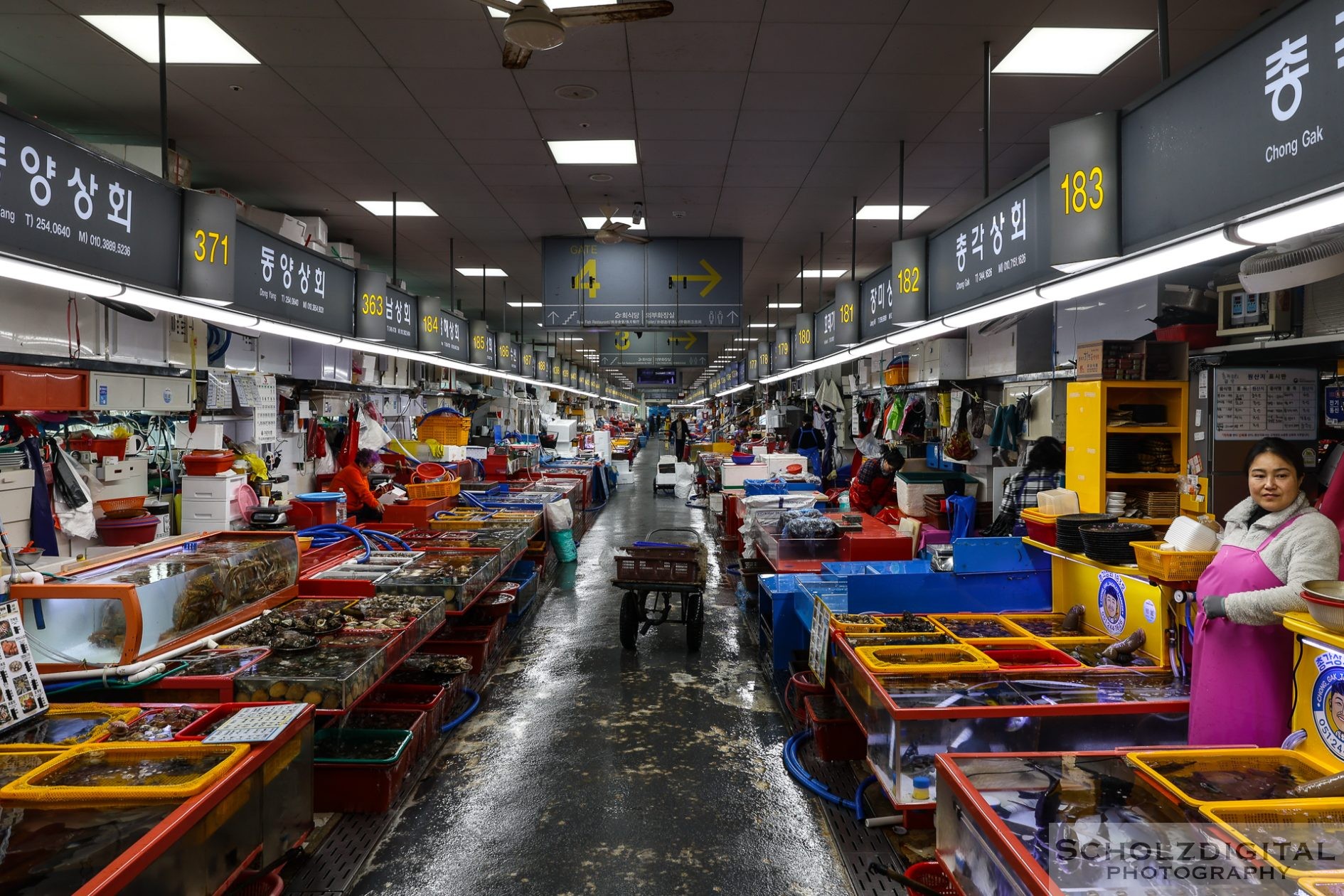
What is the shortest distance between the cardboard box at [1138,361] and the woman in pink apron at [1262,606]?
228 centimetres

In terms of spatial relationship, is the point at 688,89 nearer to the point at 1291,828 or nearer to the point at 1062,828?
the point at 1062,828

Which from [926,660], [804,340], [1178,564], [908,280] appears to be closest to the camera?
[1178,564]

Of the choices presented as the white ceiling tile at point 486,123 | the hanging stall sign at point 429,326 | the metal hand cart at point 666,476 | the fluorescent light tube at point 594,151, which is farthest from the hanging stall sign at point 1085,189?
the metal hand cart at point 666,476

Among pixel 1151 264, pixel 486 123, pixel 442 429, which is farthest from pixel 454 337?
pixel 1151 264

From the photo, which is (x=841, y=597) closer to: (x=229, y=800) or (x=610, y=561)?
(x=229, y=800)

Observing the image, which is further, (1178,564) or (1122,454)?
(1122,454)

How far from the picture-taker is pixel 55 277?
323 cm

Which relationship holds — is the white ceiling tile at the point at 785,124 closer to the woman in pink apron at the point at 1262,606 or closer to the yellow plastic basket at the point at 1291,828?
the woman in pink apron at the point at 1262,606

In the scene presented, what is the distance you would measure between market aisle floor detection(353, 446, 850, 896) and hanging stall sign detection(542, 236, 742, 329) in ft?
12.0

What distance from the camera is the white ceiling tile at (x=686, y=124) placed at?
5211 mm

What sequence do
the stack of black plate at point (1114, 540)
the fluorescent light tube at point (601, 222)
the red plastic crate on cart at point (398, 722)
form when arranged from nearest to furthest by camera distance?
the stack of black plate at point (1114, 540) < the red plastic crate on cart at point (398, 722) < the fluorescent light tube at point (601, 222)

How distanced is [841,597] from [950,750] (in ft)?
6.61

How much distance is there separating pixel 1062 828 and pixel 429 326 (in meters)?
7.58

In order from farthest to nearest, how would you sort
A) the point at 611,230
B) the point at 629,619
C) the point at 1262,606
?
the point at 611,230
the point at 629,619
the point at 1262,606
